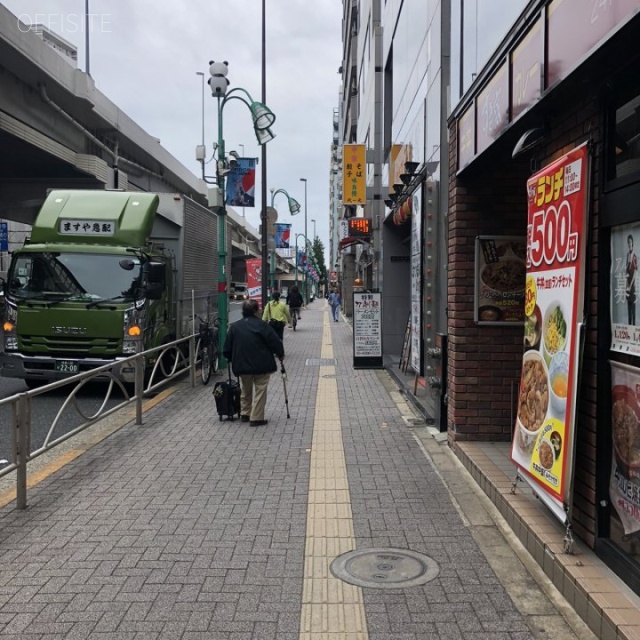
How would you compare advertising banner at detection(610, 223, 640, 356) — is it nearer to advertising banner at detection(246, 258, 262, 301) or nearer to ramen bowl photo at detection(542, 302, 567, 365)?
ramen bowl photo at detection(542, 302, 567, 365)

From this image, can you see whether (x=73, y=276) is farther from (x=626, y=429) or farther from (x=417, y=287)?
(x=626, y=429)

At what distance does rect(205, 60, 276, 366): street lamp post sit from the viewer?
14.1 metres

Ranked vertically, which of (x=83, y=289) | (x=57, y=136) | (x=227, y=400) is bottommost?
(x=227, y=400)

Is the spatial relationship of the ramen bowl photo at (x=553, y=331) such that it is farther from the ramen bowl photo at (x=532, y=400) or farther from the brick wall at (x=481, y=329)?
the brick wall at (x=481, y=329)

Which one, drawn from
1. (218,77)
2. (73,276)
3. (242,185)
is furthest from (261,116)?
(73,276)

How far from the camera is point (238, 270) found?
67.8 m

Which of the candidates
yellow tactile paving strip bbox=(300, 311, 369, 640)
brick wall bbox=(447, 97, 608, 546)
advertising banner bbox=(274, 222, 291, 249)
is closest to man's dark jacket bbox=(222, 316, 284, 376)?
yellow tactile paving strip bbox=(300, 311, 369, 640)

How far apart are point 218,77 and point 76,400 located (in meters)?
9.52

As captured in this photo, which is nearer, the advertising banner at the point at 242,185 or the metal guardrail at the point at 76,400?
the metal guardrail at the point at 76,400

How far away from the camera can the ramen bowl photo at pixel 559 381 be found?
13.0 feet

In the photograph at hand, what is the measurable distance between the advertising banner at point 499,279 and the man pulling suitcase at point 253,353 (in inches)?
113

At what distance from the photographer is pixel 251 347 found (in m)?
8.36

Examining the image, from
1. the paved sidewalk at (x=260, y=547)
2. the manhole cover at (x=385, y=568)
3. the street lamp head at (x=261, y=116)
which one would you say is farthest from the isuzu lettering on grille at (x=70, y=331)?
the manhole cover at (x=385, y=568)

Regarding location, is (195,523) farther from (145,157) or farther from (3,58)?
(145,157)
